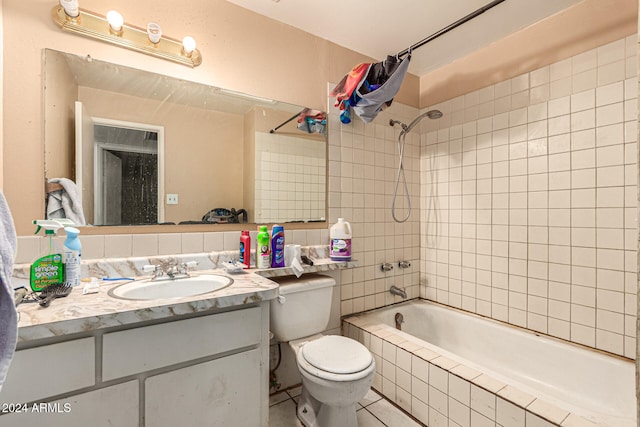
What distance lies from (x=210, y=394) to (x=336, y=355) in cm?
60

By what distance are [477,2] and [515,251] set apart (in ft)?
5.10

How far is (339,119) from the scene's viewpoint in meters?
2.08

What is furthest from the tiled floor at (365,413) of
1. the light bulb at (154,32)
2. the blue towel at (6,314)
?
the light bulb at (154,32)

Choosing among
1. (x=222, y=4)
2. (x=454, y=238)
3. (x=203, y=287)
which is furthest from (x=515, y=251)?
(x=222, y=4)

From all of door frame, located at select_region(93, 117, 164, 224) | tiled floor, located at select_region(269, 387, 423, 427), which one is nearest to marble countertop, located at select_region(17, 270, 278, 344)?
door frame, located at select_region(93, 117, 164, 224)

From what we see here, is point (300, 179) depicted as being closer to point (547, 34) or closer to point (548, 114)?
point (548, 114)

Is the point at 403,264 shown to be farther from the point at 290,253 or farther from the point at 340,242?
the point at 290,253

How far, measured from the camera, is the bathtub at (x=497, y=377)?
4.06 ft

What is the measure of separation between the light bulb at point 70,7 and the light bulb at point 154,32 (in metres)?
0.27

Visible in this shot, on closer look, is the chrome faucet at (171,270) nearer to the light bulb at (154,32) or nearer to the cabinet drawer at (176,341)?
the cabinet drawer at (176,341)

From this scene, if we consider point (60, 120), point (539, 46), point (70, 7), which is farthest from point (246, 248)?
point (539, 46)

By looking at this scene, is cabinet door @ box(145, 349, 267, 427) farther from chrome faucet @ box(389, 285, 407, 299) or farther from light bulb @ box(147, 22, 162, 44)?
Result: light bulb @ box(147, 22, 162, 44)

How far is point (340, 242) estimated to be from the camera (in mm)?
1855

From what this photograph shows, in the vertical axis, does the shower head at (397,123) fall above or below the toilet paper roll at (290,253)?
above
